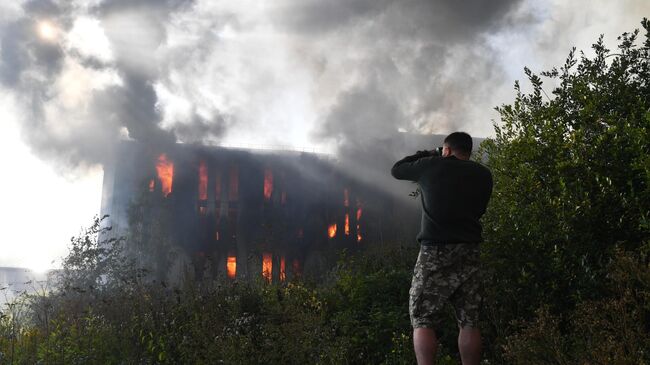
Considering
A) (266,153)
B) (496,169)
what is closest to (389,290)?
(496,169)

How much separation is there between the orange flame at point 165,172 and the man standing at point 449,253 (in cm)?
2881

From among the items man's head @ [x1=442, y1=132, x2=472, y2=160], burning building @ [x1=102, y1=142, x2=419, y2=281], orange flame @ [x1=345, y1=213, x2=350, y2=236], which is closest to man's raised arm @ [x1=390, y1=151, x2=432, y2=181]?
man's head @ [x1=442, y1=132, x2=472, y2=160]

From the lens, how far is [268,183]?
107 ft

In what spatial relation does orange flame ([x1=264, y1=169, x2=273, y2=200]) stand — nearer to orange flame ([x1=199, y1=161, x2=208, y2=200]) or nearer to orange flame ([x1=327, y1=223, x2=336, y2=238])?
orange flame ([x1=199, y1=161, x2=208, y2=200])

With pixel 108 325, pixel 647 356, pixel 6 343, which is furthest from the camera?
pixel 108 325

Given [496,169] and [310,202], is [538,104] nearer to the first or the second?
[496,169]

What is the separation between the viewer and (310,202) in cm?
3225

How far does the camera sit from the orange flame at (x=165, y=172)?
3067 centimetres

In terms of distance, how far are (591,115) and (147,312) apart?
6016 millimetres

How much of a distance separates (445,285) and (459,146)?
1063mm

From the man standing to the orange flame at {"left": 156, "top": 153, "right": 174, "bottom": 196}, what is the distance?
2881cm

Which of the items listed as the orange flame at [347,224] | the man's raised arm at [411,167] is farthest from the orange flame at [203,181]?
the man's raised arm at [411,167]

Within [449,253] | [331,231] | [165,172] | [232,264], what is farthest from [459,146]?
[165,172]

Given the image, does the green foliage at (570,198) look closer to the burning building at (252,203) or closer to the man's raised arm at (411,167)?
the man's raised arm at (411,167)
